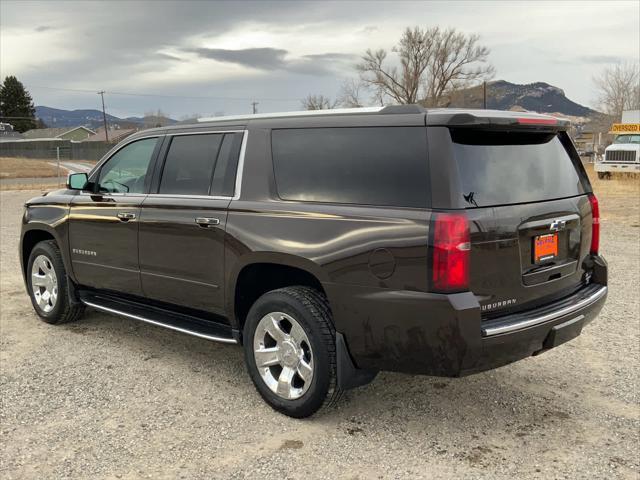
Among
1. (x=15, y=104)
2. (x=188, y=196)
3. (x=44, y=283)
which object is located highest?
(x=15, y=104)

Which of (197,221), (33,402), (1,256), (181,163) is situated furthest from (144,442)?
(1,256)

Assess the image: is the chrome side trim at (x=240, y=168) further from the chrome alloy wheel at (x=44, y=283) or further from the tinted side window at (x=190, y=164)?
the chrome alloy wheel at (x=44, y=283)

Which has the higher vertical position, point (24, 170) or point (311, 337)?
point (24, 170)

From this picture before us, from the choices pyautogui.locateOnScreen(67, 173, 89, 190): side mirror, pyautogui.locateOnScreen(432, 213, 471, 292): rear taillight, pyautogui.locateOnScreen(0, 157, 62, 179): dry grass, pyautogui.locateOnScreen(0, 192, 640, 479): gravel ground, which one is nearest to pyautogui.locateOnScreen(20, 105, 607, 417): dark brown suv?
pyautogui.locateOnScreen(432, 213, 471, 292): rear taillight

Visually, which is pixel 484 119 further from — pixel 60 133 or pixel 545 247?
pixel 60 133

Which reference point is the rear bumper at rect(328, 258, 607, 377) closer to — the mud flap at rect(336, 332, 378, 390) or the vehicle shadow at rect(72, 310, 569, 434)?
the mud flap at rect(336, 332, 378, 390)

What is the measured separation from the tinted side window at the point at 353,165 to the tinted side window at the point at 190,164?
1.96 feet

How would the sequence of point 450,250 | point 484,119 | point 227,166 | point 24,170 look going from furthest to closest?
point 24,170, point 227,166, point 484,119, point 450,250

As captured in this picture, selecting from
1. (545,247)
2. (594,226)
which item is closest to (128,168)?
(545,247)

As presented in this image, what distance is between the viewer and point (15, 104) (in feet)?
Answer: 335

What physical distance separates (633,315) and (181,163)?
440cm

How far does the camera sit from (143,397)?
397 centimetres

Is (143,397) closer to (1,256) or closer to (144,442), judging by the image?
(144,442)

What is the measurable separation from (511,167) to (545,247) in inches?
19.3
